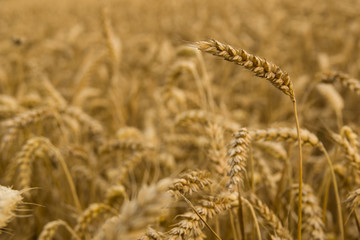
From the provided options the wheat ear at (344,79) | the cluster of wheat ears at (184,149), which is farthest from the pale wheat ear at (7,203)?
the wheat ear at (344,79)

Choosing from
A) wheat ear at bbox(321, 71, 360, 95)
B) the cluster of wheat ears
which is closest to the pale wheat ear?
the cluster of wheat ears

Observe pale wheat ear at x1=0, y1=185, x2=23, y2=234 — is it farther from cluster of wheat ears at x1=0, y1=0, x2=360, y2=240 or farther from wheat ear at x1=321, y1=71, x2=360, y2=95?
wheat ear at x1=321, y1=71, x2=360, y2=95

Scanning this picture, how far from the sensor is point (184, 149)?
268 cm

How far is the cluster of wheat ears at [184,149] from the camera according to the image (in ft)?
3.00

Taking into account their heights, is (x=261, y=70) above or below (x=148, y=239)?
above

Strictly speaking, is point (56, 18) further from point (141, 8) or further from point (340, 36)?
point (340, 36)

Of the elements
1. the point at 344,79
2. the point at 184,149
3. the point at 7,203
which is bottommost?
the point at 7,203

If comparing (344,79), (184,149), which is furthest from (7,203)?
(184,149)

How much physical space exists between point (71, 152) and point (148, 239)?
1.05 meters

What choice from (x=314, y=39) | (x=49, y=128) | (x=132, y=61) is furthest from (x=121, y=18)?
(x=49, y=128)

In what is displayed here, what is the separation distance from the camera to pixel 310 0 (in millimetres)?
7133

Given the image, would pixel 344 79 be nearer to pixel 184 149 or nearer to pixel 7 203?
pixel 7 203

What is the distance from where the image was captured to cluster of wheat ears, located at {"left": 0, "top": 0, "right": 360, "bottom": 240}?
0.92m

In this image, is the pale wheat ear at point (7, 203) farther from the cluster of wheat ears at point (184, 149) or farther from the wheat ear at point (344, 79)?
the wheat ear at point (344, 79)
